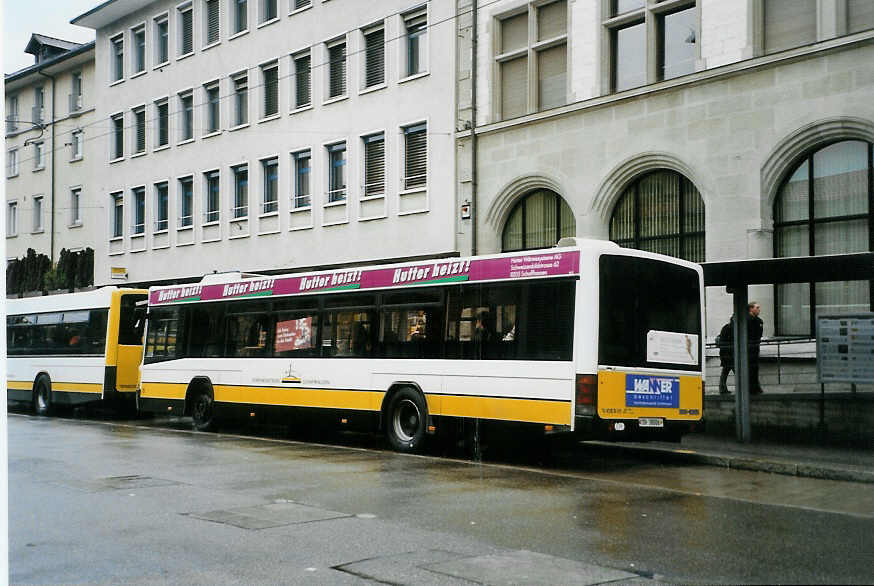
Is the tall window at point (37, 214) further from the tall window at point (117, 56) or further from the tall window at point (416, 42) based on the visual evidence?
the tall window at point (416, 42)

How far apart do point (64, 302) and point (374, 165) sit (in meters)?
8.99

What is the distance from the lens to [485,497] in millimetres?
10281

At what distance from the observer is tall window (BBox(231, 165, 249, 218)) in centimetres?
3469

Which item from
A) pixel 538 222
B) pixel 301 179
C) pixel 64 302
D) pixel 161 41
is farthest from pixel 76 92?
pixel 538 222

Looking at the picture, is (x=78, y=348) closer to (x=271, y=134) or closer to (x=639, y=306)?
(x=271, y=134)

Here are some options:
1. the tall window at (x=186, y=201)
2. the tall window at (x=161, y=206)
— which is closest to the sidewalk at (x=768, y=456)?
the tall window at (x=186, y=201)

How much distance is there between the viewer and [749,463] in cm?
1338

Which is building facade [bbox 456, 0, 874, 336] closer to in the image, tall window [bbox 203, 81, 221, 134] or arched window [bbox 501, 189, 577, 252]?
arched window [bbox 501, 189, 577, 252]

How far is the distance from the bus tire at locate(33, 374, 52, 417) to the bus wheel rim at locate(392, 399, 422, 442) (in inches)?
514

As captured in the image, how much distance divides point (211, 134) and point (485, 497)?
27708 millimetres

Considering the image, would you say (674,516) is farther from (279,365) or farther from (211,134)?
(211,134)

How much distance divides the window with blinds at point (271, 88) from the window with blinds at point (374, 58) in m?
4.25

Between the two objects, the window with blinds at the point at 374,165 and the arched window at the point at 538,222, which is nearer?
the arched window at the point at 538,222

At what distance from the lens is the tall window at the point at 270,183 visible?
3338 centimetres
